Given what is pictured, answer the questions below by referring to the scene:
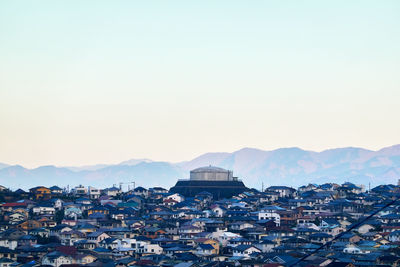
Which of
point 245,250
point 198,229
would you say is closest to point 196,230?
point 198,229

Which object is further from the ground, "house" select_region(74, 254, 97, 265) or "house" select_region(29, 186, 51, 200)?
"house" select_region(29, 186, 51, 200)

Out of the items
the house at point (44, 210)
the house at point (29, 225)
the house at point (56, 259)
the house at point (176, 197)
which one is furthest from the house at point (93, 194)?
the house at point (56, 259)

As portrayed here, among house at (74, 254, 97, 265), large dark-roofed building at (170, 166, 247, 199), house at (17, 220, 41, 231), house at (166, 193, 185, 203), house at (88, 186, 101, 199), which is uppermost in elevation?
large dark-roofed building at (170, 166, 247, 199)

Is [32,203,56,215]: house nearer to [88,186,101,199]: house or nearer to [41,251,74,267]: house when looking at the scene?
[88,186,101,199]: house

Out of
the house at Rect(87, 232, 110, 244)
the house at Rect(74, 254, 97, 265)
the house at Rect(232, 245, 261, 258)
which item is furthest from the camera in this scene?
the house at Rect(87, 232, 110, 244)

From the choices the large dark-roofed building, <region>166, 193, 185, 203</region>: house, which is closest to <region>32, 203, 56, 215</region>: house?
<region>166, 193, 185, 203</region>: house

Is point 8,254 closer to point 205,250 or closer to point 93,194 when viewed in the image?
point 205,250

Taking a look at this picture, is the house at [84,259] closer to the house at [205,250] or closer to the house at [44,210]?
the house at [205,250]
